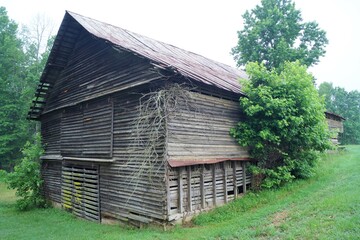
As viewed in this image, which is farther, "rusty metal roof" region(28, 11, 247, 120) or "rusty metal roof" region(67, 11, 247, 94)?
"rusty metal roof" region(28, 11, 247, 120)

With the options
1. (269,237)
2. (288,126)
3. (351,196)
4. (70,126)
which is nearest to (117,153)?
(70,126)

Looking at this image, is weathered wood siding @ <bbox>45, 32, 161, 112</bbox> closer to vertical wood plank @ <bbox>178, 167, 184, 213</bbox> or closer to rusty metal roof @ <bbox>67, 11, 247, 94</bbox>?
rusty metal roof @ <bbox>67, 11, 247, 94</bbox>

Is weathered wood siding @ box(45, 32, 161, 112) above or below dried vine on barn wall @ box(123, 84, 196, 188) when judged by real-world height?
above

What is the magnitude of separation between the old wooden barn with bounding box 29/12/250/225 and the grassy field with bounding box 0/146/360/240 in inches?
25.2

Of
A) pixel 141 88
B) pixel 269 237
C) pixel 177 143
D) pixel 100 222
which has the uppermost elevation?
pixel 141 88

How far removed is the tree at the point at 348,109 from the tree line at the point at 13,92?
45980mm

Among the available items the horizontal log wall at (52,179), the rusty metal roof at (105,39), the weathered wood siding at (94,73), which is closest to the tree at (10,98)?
the horizontal log wall at (52,179)

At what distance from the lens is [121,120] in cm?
1027

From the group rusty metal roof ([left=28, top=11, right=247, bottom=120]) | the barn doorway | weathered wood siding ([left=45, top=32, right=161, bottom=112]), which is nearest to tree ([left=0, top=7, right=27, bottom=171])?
rusty metal roof ([left=28, top=11, right=247, bottom=120])

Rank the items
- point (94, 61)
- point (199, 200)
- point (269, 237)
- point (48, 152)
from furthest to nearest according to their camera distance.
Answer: point (48, 152)
point (94, 61)
point (199, 200)
point (269, 237)

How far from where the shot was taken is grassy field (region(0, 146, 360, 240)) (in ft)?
24.1

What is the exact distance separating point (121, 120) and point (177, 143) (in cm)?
248

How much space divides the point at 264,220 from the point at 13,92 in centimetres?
2652

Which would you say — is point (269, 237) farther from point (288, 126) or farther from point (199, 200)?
point (288, 126)
